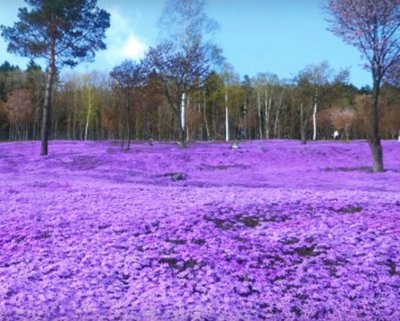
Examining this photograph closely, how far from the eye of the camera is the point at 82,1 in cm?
3400

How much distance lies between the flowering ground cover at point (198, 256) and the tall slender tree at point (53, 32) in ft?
73.3

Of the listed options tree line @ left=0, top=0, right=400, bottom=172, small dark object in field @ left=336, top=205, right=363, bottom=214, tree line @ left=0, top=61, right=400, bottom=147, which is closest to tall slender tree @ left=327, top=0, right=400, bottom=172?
tree line @ left=0, top=0, right=400, bottom=172

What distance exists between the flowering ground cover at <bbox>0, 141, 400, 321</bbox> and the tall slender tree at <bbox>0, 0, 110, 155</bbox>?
22.3 meters

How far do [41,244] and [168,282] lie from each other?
2.62 metres

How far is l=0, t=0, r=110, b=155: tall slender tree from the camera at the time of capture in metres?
32.8

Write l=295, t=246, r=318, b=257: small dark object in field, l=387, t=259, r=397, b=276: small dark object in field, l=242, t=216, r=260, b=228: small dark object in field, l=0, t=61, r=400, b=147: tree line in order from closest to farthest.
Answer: l=387, t=259, r=397, b=276: small dark object in field, l=295, t=246, r=318, b=257: small dark object in field, l=242, t=216, r=260, b=228: small dark object in field, l=0, t=61, r=400, b=147: tree line

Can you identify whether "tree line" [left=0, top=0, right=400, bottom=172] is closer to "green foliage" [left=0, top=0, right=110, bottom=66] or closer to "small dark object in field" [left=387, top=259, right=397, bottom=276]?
"green foliage" [left=0, top=0, right=110, bottom=66]

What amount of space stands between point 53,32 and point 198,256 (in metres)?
28.8

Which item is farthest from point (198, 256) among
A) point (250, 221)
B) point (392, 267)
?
point (392, 267)

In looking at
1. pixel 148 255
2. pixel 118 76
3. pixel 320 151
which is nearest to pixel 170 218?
pixel 148 255

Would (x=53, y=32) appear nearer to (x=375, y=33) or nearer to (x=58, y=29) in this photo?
(x=58, y=29)

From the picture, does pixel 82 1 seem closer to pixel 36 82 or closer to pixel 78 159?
pixel 78 159

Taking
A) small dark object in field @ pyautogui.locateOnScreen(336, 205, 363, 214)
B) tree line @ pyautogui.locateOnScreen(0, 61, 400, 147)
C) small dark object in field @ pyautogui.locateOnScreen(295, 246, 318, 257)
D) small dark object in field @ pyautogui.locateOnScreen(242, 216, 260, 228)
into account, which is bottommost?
small dark object in field @ pyautogui.locateOnScreen(295, 246, 318, 257)

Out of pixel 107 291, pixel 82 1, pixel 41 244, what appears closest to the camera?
pixel 107 291
